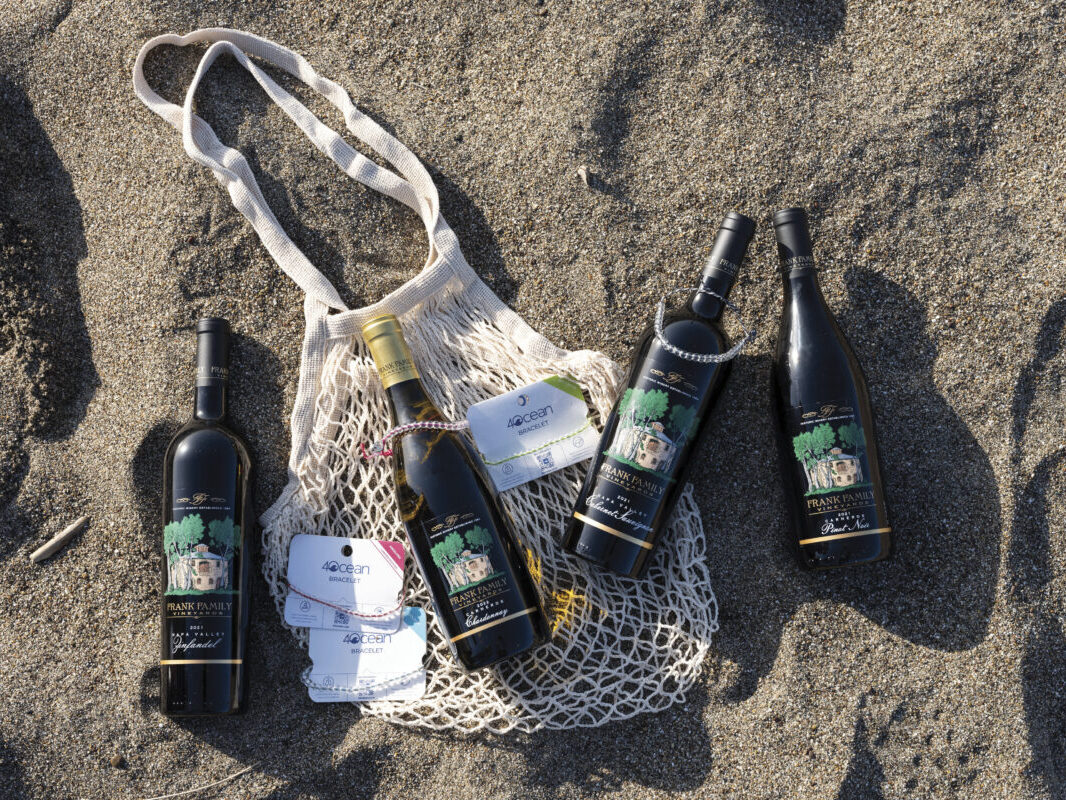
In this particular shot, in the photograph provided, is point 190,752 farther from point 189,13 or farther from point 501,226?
point 189,13

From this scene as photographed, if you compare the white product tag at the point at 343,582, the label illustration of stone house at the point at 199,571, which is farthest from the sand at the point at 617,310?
the label illustration of stone house at the point at 199,571

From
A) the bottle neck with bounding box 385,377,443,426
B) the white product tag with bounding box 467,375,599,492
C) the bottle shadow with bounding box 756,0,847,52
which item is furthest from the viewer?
the bottle shadow with bounding box 756,0,847,52

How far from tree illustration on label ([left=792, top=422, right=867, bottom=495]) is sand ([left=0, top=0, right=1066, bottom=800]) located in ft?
0.60

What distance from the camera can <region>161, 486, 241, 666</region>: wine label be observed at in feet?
5.71

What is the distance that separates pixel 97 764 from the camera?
1.87 meters

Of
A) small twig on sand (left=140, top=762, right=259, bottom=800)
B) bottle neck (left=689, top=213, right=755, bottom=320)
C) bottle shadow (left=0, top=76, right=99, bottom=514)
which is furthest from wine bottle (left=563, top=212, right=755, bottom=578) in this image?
bottle shadow (left=0, top=76, right=99, bottom=514)

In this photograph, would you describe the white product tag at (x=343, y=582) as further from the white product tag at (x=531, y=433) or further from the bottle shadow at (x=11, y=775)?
the bottle shadow at (x=11, y=775)

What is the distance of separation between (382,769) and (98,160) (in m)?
1.78

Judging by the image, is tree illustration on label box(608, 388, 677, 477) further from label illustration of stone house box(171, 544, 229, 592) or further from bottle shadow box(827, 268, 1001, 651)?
label illustration of stone house box(171, 544, 229, 592)

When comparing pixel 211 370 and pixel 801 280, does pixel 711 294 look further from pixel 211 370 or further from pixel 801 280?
pixel 211 370

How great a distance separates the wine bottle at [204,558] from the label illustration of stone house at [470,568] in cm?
54

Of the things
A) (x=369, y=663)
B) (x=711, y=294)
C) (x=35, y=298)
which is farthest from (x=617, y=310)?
(x=35, y=298)

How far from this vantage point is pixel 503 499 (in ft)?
6.28

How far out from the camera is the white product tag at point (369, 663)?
6.16 ft
